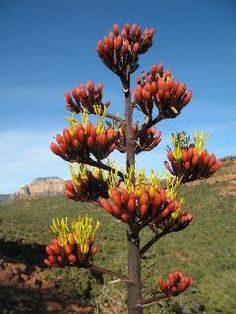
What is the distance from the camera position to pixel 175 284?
5.76m

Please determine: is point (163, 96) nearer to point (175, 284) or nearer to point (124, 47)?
point (124, 47)

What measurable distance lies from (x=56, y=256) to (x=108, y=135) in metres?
1.49

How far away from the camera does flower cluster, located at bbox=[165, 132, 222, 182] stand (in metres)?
5.67

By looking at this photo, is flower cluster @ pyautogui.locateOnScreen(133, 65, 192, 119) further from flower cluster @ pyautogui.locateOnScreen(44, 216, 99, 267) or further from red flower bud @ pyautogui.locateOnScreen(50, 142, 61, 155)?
flower cluster @ pyautogui.locateOnScreen(44, 216, 99, 267)

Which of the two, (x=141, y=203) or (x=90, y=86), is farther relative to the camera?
(x=90, y=86)

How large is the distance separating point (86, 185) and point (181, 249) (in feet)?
111

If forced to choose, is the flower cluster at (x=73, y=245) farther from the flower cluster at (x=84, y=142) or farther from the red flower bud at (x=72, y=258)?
the flower cluster at (x=84, y=142)

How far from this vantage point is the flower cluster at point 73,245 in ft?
16.6

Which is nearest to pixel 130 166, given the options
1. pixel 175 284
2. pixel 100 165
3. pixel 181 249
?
pixel 100 165

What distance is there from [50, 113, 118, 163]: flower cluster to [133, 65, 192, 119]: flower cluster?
619 mm

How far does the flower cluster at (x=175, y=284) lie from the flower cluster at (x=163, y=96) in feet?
6.56

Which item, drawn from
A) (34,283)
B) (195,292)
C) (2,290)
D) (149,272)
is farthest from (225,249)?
(2,290)

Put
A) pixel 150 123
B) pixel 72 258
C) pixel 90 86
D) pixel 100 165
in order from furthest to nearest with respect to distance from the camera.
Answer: pixel 90 86 → pixel 150 123 → pixel 100 165 → pixel 72 258

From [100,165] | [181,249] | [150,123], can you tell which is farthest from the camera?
[181,249]
